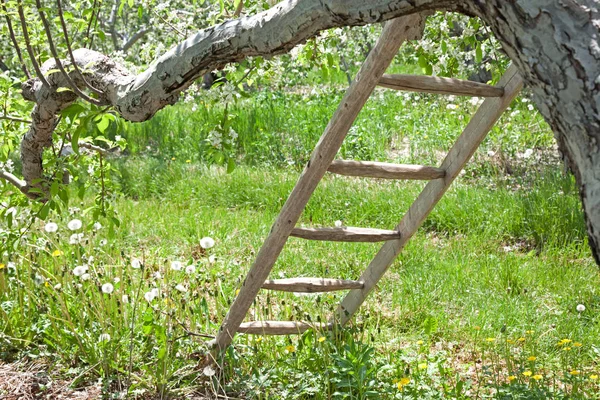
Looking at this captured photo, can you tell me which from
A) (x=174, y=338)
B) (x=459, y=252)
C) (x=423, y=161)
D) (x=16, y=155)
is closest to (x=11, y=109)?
(x=174, y=338)

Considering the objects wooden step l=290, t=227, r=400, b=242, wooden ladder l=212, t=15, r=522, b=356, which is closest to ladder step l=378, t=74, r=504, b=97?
wooden ladder l=212, t=15, r=522, b=356

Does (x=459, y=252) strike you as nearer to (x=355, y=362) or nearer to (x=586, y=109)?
(x=355, y=362)

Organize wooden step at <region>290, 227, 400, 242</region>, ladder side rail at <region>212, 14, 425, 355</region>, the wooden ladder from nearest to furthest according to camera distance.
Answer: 1. ladder side rail at <region>212, 14, 425, 355</region>
2. the wooden ladder
3. wooden step at <region>290, 227, 400, 242</region>

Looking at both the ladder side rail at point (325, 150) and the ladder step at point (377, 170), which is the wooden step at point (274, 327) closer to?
the ladder side rail at point (325, 150)

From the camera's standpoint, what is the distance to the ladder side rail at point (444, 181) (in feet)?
9.11

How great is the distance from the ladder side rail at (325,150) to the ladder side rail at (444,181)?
0.53m

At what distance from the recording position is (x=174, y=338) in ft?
10.1

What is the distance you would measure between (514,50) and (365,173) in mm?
1513

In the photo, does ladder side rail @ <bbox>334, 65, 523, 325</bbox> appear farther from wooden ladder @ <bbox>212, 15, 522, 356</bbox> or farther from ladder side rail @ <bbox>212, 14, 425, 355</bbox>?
ladder side rail @ <bbox>212, 14, 425, 355</bbox>

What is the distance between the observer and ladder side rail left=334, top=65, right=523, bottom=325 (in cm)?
278

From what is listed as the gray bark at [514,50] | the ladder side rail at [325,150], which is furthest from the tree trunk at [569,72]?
the ladder side rail at [325,150]

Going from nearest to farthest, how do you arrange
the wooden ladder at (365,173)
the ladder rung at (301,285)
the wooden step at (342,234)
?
the wooden ladder at (365,173)
the wooden step at (342,234)
the ladder rung at (301,285)

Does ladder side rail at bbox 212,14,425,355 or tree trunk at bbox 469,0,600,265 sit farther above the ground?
ladder side rail at bbox 212,14,425,355

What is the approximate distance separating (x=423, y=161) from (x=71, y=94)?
4175mm
